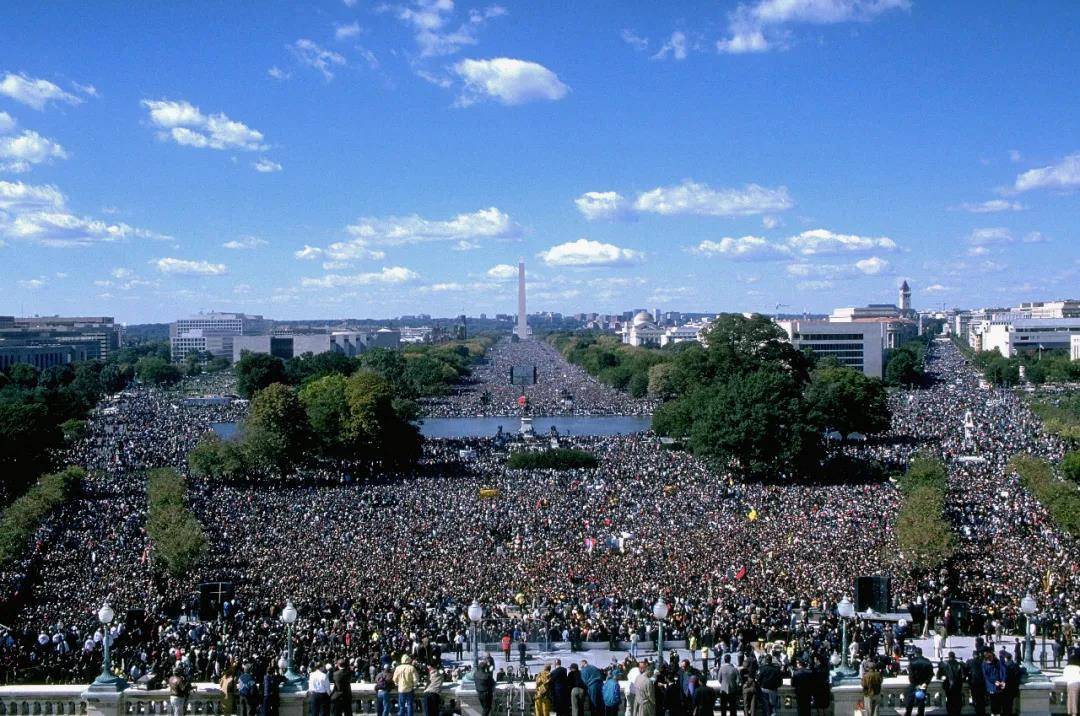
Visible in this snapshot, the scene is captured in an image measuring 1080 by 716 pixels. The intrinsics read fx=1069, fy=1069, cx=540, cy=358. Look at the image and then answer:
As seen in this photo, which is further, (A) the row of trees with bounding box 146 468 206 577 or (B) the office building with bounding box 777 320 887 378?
(B) the office building with bounding box 777 320 887 378

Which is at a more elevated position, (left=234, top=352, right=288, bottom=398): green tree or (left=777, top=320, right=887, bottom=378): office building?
(left=777, top=320, right=887, bottom=378): office building

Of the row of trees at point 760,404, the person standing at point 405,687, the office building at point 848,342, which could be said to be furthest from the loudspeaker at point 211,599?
the office building at point 848,342

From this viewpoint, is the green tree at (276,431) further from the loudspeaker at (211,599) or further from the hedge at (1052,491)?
the hedge at (1052,491)

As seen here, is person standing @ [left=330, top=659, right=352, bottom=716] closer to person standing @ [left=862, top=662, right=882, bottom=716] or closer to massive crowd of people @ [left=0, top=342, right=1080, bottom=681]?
massive crowd of people @ [left=0, top=342, right=1080, bottom=681]

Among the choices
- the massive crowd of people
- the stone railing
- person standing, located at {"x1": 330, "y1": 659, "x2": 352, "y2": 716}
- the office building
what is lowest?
the massive crowd of people

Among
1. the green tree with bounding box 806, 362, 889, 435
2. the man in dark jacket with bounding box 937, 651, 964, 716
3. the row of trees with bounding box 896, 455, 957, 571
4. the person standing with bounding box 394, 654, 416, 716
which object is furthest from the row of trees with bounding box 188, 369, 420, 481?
the man in dark jacket with bounding box 937, 651, 964, 716
